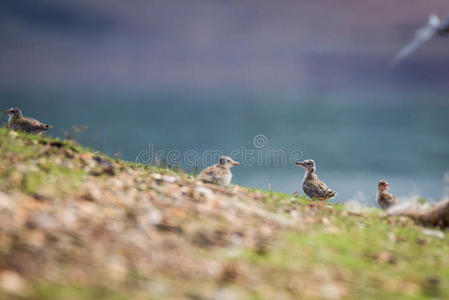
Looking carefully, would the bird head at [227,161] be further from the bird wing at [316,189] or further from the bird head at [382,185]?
the bird head at [382,185]

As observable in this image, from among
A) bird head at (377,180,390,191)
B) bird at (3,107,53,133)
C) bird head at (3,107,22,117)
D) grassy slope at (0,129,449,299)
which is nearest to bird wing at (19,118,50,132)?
bird at (3,107,53,133)

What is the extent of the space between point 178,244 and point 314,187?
759cm

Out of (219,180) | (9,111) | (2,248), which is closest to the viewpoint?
(2,248)

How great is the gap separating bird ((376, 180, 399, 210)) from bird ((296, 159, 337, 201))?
123 cm

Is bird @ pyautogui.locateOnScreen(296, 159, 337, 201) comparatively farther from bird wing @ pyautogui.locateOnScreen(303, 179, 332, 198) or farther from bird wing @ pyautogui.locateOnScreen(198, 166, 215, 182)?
bird wing @ pyautogui.locateOnScreen(198, 166, 215, 182)

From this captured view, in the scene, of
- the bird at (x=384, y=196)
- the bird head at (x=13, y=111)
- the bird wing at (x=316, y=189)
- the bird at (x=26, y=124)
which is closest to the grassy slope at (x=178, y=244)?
the bird at (x=384, y=196)

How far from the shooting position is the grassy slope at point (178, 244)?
15.0 ft

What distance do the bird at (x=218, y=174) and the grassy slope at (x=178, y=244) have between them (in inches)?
60.5

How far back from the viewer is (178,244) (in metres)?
5.70

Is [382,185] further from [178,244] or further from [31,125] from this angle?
[31,125]

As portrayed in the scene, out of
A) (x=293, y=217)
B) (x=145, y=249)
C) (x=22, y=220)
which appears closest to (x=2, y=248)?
(x=22, y=220)

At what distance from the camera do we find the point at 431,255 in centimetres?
721

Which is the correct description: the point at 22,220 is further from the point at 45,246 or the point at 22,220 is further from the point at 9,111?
the point at 9,111

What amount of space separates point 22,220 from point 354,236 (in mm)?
5349
